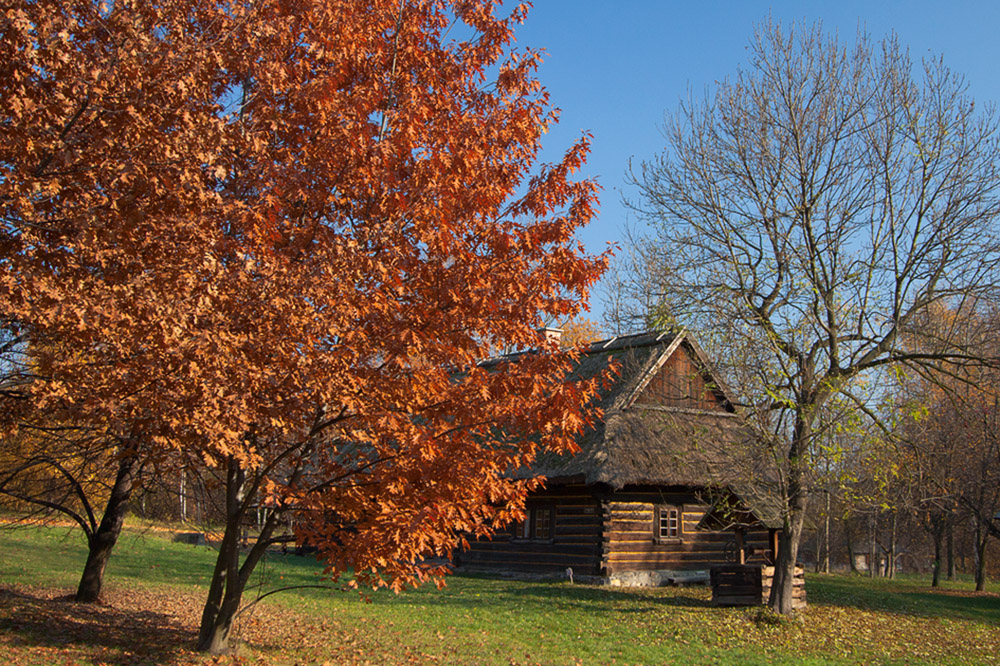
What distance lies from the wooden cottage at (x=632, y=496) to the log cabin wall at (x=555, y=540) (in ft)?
0.10

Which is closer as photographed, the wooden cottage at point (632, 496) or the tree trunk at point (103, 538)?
the tree trunk at point (103, 538)

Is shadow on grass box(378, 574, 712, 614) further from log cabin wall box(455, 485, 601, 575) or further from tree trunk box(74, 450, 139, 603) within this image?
tree trunk box(74, 450, 139, 603)

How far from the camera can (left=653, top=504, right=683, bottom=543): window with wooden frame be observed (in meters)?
21.4

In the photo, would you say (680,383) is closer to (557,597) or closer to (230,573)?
(557,597)

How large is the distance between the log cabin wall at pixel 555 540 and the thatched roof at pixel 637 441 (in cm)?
110

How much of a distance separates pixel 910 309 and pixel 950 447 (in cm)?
1159

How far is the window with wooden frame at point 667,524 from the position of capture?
21.4 m

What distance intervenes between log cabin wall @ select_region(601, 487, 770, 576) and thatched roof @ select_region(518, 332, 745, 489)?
1121 millimetres

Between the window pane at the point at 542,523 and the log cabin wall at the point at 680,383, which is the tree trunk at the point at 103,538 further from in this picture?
the log cabin wall at the point at 680,383

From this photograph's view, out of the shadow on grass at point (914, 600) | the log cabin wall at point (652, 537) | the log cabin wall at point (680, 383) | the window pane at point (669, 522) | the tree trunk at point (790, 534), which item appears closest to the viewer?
the tree trunk at point (790, 534)

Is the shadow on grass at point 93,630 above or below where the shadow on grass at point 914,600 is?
above

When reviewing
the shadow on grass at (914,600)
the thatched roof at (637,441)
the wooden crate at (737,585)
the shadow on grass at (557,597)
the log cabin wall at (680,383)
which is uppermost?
the log cabin wall at (680,383)

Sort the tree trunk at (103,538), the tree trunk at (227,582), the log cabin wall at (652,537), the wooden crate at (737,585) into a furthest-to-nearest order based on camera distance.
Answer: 1. the log cabin wall at (652,537)
2. the wooden crate at (737,585)
3. the tree trunk at (103,538)
4. the tree trunk at (227,582)

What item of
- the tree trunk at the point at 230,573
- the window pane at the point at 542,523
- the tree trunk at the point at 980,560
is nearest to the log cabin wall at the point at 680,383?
the window pane at the point at 542,523
